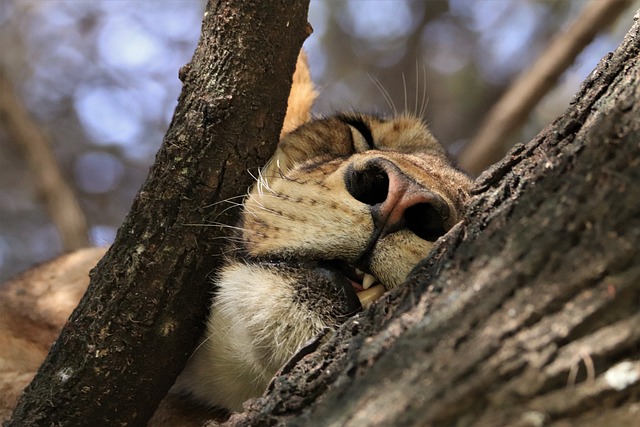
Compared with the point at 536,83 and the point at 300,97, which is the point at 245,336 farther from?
the point at 536,83

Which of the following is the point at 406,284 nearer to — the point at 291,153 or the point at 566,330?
the point at 566,330

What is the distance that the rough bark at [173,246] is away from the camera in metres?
2.34

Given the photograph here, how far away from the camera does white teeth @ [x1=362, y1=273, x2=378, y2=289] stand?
2.14 m

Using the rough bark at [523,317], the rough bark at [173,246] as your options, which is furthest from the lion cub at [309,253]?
the rough bark at [523,317]

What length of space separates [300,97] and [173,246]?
63.5 inches

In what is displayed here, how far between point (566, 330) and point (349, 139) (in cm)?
204

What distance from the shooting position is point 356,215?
7.07 feet

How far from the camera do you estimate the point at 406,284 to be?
5.41 ft

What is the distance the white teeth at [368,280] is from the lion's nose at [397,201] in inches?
5.2

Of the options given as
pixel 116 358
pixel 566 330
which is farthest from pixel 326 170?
pixel 566 330

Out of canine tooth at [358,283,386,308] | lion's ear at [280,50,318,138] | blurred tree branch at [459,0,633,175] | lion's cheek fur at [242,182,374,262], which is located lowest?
canine tooth at [358,283,386,308]

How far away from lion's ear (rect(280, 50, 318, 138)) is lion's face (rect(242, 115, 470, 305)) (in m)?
0.88

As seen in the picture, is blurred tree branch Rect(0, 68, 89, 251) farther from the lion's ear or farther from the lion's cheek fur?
the lion's cheek fur

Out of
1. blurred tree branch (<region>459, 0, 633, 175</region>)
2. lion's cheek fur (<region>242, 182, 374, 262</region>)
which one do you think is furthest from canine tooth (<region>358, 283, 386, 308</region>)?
blurred tree branch (<region>459, 0, 633, 175</region>)
